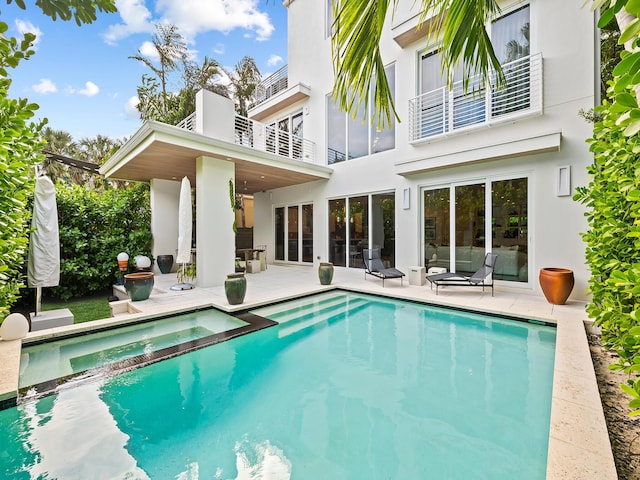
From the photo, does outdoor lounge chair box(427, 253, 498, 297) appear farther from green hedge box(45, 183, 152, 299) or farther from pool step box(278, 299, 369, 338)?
green hedge box(45, 183, 152, 299)

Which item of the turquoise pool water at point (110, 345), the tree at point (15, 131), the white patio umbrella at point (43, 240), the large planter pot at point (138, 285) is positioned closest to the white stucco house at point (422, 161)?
the large planter pot at point (138, 285)

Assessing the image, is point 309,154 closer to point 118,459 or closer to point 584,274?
point 584,274

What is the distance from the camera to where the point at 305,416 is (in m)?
3.22

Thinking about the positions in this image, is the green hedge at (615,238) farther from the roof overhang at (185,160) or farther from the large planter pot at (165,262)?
the large planter pot at (165,262)

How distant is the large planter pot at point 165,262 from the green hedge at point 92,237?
576mm

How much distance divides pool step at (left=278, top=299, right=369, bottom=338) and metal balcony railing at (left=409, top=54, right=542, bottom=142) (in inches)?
220

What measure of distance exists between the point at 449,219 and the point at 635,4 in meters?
8.80

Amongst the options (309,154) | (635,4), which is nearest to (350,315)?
(635,4)

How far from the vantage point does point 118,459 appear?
2635 millimetres

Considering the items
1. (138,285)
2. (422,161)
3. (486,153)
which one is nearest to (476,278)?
(486,153)

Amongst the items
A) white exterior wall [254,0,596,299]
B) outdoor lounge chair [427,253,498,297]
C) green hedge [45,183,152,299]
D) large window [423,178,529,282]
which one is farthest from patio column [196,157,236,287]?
large window [423,178,529,282]

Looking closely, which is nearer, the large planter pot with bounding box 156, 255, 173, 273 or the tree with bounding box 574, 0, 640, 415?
the tree with bounding box 574, 0, 640, 415

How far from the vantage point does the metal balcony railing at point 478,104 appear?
7.46 metres

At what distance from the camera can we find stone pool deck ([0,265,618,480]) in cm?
224
